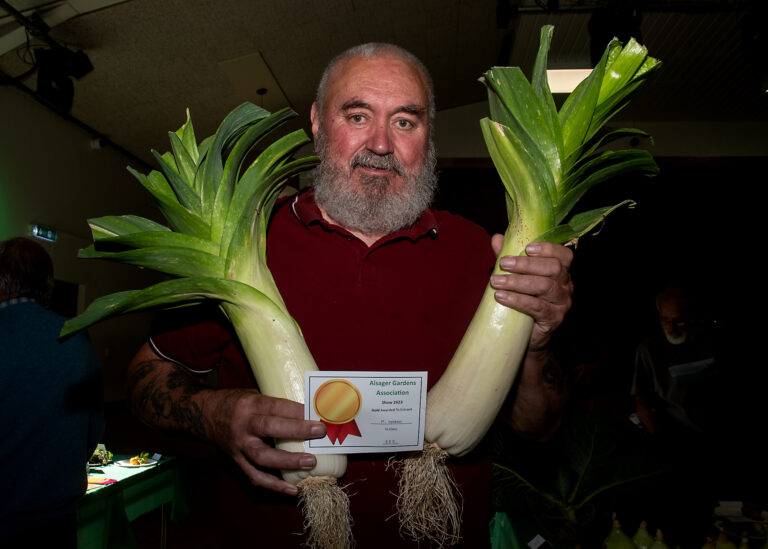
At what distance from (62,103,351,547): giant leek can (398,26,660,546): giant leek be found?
0.21 meters

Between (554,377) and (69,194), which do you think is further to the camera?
(69,194)

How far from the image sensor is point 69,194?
21.2ft

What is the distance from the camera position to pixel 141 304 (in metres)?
0.99

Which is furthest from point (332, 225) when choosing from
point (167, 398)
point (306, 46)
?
point (306, 46)

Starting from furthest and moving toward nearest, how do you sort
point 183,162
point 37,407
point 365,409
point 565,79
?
point 565,79 < point 37,407 < point 183,162 < point 365,409

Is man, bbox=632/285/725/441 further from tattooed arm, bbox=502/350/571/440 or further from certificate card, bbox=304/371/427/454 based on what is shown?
certificate card, bbox=304/371/427/454

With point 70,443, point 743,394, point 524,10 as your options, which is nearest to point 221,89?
point 524,10

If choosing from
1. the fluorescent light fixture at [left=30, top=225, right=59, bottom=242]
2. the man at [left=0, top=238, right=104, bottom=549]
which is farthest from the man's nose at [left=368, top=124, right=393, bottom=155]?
the fluorescent light fixture at [left=30, top=225, right=59, bottom=242]

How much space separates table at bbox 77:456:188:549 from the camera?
2596 mm

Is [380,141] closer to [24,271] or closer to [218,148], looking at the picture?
[218,148]

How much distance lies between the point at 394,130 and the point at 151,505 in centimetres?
321

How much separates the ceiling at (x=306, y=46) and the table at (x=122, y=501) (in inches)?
144

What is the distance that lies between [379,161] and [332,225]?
0.21 metres

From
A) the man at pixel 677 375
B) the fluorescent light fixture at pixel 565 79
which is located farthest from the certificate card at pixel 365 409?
the fluorescent light fixture at pixel 565 79
